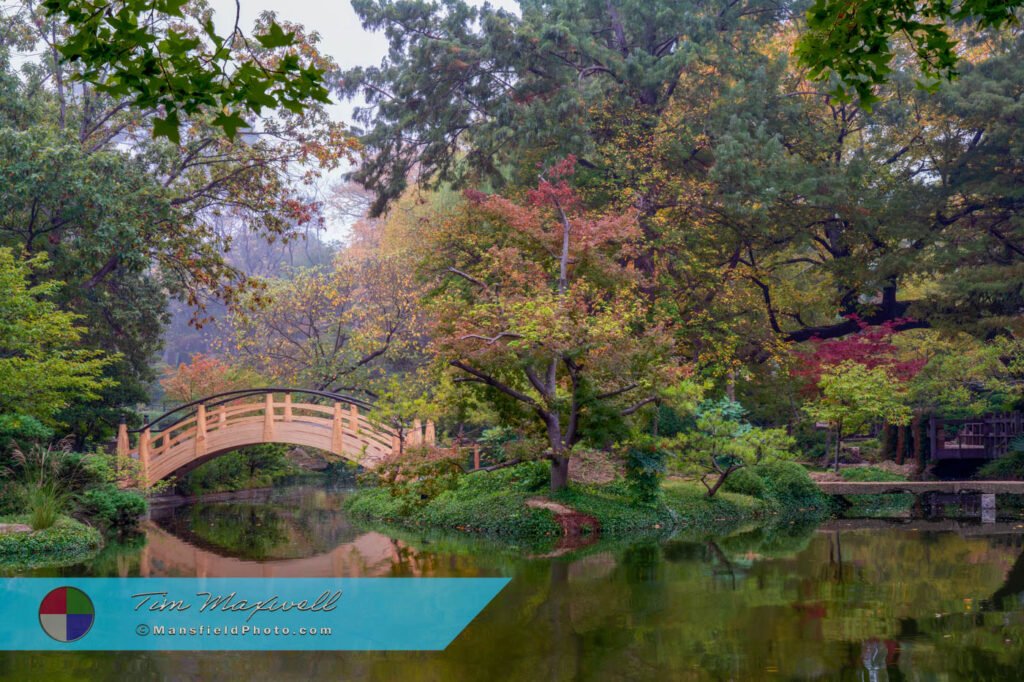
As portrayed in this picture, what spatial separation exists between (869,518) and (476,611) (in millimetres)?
10192

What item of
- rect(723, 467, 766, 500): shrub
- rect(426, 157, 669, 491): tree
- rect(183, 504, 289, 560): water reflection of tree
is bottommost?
rect(183, 504, 289, 560): water reflection of tree

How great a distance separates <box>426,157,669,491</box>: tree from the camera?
44.4ft

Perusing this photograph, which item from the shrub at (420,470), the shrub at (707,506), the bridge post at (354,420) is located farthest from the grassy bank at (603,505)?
the bridge post at (354,420)

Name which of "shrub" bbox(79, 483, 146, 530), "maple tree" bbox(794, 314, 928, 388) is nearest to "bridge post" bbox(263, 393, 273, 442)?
"shrub" bbox(79, 483, 146, 530)

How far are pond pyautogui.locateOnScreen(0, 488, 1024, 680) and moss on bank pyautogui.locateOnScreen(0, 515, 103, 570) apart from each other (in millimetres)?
400

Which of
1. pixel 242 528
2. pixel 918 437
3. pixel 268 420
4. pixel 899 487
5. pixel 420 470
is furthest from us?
pixel 918 437

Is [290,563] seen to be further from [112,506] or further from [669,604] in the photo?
[669,604]

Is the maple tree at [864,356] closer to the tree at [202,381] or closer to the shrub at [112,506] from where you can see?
the shrub at [112,506]

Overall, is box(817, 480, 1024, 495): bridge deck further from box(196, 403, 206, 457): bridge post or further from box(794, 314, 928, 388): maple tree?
box(196, 403, 206, 457): bridge post

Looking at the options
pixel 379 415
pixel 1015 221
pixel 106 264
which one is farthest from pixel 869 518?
pixel 106 264

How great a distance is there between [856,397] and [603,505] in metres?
6.39

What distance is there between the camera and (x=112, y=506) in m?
15.0

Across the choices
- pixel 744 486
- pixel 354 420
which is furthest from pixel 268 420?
pixel 744 486

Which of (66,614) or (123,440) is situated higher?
(123,440)
